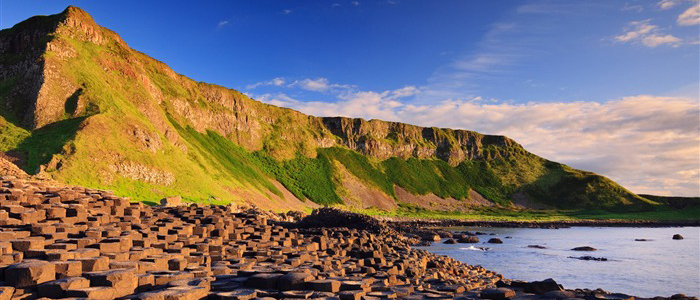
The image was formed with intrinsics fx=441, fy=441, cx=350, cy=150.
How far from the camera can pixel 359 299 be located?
32.8ft

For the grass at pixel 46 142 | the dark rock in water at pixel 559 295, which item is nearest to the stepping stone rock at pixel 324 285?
the dark rock in water at pixel 559 295

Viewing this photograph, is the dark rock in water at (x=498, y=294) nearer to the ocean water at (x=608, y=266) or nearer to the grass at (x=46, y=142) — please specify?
the ocean water at (x=608, y=266)

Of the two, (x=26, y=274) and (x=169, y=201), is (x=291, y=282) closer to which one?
(x=26, y=274)

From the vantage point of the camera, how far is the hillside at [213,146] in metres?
54.7

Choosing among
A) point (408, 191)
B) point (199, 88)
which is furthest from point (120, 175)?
point (408, 191)

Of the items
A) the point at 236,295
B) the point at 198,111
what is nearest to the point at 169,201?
the point at 236,295

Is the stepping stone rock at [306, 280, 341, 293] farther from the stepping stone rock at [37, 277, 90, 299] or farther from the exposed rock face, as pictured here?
the exposed rock face

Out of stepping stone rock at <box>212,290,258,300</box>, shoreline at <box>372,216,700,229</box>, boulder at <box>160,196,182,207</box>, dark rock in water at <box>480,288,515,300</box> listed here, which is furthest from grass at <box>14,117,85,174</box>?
shoreline at <box>372,216,700,229</box>

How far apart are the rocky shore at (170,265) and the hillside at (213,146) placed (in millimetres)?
31599

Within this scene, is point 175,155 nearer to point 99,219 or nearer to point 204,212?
point 204,212

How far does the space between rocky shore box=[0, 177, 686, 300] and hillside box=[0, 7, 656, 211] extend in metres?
31.6

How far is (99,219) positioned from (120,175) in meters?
38.5

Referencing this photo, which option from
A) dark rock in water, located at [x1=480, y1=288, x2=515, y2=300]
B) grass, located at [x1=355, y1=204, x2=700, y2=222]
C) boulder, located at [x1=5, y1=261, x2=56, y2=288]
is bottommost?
grass, located at [x1=355, y1=204, x2=700, y2=222]

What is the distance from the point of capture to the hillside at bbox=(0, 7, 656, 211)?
54.7 meters
